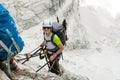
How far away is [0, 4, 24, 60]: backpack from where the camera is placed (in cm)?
550

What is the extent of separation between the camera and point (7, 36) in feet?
18.3

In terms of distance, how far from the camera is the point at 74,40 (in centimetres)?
1991

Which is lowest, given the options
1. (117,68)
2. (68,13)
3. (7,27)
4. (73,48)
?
(117,68)

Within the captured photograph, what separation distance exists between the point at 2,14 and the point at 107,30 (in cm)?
2598

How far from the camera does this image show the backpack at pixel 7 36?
5.50m

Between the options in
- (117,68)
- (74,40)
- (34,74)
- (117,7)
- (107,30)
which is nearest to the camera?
(34,74)

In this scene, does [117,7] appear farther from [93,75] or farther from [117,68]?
[93,75]

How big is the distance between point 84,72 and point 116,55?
6698 mm

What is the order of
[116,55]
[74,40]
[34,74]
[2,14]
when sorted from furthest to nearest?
[116,55]
[74,40]
[34,74]
[2,14]

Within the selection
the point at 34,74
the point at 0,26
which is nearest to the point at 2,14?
the point at 0,26

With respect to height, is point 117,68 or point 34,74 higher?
point 34,74

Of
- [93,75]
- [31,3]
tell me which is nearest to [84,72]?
[93,75]

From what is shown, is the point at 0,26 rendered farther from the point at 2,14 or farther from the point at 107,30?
the point at 107,30

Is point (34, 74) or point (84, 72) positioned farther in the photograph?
point (84, 72)
